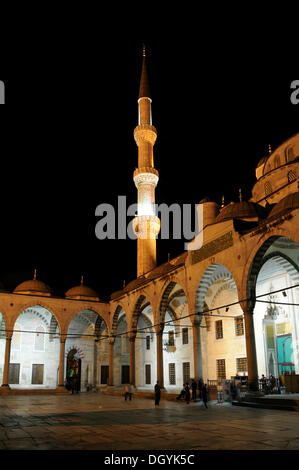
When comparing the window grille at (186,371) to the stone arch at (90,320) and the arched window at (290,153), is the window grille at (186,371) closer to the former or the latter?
the stone arch at (90,320)

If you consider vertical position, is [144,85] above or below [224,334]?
above

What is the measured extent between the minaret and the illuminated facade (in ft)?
0.24

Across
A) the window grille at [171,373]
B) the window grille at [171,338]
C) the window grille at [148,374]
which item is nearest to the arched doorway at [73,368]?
the window grille at [148,374]

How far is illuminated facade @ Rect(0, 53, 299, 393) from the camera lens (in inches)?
571

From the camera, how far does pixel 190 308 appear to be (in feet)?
55.7

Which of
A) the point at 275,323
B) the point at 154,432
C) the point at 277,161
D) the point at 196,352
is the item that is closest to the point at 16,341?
the point at 196,352

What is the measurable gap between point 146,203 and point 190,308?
37.3 feet

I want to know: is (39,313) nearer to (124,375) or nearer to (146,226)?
(124,375)

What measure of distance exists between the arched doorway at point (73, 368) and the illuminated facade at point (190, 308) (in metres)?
0.07

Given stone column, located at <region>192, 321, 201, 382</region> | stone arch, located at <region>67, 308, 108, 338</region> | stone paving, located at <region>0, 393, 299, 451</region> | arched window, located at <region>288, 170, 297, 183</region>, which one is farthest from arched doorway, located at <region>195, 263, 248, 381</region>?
stone paving, located at <region>0, 393, 299, 451</region>

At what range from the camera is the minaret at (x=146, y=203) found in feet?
86.8

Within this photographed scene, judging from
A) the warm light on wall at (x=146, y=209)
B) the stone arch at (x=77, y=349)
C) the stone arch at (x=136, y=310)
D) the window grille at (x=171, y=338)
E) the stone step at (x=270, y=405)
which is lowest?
the stone step at (x=270, y=405)

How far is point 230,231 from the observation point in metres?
15.1
